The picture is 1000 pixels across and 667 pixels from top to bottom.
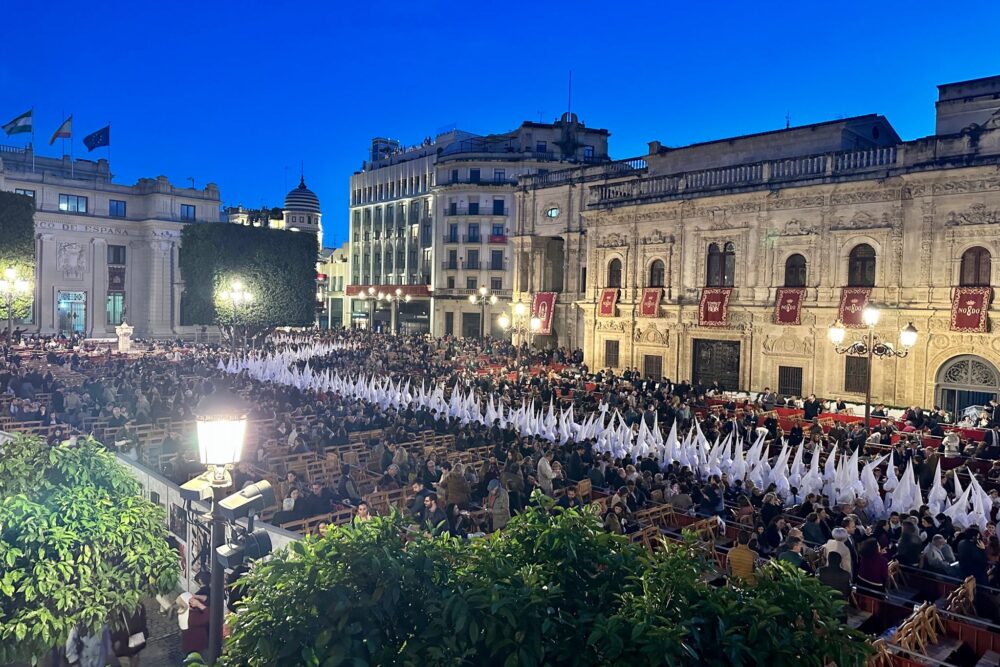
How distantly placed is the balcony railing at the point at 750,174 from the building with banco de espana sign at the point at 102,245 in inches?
1885

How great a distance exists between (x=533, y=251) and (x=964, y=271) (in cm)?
2934

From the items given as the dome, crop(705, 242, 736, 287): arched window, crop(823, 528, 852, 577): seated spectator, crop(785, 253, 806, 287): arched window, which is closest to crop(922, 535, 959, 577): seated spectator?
crop(823, 528, 852, 577): seated spectator

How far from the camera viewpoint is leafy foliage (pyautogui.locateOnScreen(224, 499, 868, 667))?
456cm

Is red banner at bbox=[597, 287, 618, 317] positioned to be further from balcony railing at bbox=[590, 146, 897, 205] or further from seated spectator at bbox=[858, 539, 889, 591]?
seated spectator at bbox=[858, 539, 889, 591]

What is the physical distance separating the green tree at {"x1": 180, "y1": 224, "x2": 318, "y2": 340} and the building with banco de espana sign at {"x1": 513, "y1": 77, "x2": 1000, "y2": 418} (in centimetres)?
3115

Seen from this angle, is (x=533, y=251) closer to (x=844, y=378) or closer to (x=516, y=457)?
(x=844, y=378)

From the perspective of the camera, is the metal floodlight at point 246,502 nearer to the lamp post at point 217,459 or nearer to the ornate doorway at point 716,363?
the lamp post at point 217,459

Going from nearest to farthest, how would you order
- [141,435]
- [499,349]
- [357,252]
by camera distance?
[141,435] → [499,349] → [357,252]

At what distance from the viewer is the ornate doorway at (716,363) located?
37.3 m

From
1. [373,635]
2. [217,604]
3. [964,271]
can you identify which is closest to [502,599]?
[373,635]

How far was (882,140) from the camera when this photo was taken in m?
40.2

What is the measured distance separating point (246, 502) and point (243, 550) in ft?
1.66

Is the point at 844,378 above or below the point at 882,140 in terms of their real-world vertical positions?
below

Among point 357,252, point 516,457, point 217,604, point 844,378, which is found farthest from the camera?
point 357,252
